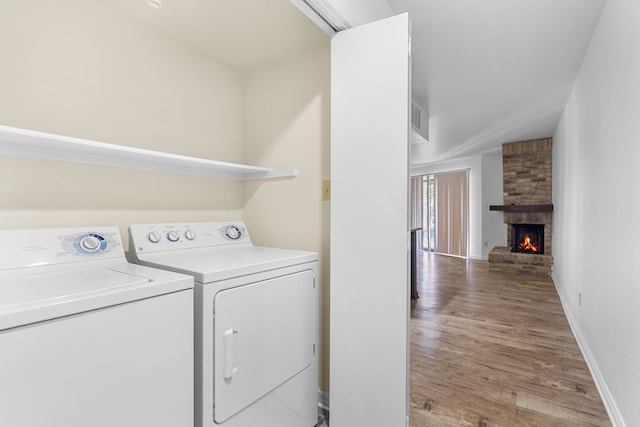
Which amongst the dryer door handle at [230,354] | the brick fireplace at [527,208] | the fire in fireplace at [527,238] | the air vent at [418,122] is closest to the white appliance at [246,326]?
the dryer door handle at [230,354]

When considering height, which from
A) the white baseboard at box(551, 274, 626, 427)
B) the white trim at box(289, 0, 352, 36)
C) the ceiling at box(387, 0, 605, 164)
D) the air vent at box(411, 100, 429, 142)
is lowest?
the white baseboard at box(551, 274, 626, 427)

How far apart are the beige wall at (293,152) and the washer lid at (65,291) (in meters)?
0.96

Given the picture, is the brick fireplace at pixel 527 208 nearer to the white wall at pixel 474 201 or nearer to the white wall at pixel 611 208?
the white wall at pixel 474 201

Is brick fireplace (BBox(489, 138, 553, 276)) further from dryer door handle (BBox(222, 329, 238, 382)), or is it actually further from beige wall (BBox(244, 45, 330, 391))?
dryer door handle (BBox(222, 329, 238, 382))

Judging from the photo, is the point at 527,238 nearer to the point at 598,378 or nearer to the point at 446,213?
the point at 446,213

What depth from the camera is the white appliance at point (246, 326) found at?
47.8 inches

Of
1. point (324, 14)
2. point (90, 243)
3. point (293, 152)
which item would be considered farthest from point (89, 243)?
point (324, 14)

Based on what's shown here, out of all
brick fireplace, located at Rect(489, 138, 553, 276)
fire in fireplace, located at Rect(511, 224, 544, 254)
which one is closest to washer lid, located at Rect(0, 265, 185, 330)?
brick fireplace, located at Rect(489, 138, 553, 276)

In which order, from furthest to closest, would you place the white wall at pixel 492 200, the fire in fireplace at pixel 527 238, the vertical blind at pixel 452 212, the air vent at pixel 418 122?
the vertical blind at pixel 452 212, the white wall at pixel 492 200, the fire in fireplace at pixel 527 238, the air vent at pixel 418 122

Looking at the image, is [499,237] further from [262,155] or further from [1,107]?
[1,107]

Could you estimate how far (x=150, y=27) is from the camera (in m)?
1.79

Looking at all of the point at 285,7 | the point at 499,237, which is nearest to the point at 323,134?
the point at 285,7

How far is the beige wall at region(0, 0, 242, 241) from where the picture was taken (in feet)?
4.47

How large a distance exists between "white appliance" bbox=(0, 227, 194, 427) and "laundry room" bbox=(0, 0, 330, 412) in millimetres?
329
